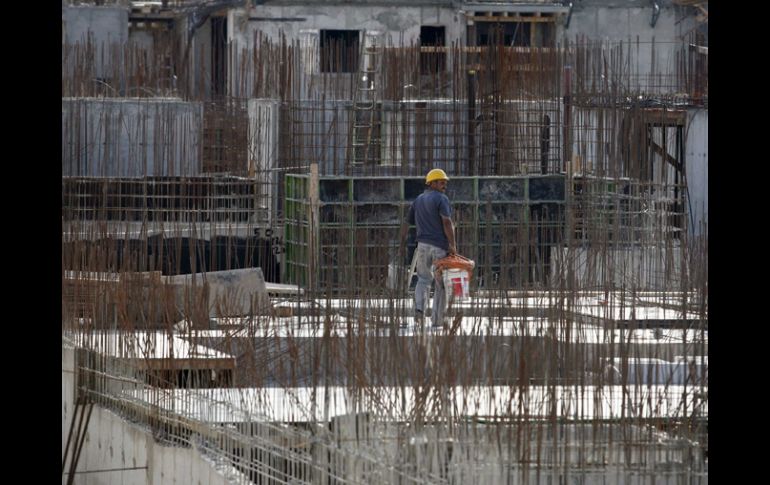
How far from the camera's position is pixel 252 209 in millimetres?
12344

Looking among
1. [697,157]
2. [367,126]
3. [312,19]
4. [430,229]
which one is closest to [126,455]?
[430,229]

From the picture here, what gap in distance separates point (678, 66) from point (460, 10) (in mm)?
10458

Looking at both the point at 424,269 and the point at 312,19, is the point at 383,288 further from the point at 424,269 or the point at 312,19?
the point at 312,19

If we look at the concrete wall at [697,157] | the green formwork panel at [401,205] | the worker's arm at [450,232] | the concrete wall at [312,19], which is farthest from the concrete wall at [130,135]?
the concrete wall at [312,19]

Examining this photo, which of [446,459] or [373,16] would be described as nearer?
[446,459]

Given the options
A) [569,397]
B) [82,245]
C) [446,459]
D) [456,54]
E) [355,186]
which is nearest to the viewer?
[446,459]

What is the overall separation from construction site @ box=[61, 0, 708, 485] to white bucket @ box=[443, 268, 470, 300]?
0.23m

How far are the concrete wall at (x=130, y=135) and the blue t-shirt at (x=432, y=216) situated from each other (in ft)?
7.99

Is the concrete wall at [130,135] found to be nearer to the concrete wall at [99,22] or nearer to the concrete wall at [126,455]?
the concrete wall at [126,455]

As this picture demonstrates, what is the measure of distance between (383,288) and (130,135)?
14.2ft

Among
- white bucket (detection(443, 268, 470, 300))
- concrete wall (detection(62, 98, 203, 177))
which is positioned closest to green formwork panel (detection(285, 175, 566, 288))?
concrete wall (detection(62, 98, 203, 177))

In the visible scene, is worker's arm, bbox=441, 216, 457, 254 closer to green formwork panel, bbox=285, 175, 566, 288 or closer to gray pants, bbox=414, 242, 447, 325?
gray pants, bbox=414, 242, 447, 325
